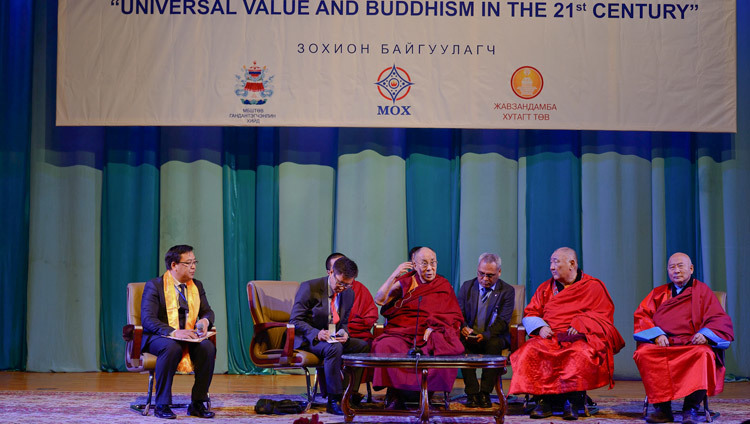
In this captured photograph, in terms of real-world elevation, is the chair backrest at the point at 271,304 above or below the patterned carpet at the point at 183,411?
above

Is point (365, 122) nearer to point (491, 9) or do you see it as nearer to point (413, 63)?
point (413, 63)

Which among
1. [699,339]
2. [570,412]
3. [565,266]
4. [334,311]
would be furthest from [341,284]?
[699,339]

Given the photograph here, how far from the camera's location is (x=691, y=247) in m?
6.57

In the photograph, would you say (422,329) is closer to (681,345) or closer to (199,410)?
(199,410)

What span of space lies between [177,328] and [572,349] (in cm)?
224

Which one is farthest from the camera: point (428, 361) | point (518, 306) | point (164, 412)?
point (518, 306)

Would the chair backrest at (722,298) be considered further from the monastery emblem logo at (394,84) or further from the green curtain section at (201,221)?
the green curtain section at (201,221)

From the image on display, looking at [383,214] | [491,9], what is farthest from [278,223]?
[491,9]

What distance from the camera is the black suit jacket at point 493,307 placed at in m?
5.30

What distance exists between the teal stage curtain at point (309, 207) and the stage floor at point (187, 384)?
0.20 meters

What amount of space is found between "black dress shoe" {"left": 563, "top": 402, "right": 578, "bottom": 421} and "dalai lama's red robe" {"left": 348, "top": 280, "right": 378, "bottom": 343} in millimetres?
1212

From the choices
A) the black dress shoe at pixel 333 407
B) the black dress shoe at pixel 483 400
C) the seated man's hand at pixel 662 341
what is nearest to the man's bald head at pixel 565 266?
the seated man's hand at pixel 662 341

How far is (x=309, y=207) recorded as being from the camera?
6.55m

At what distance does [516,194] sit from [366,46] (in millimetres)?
1603
